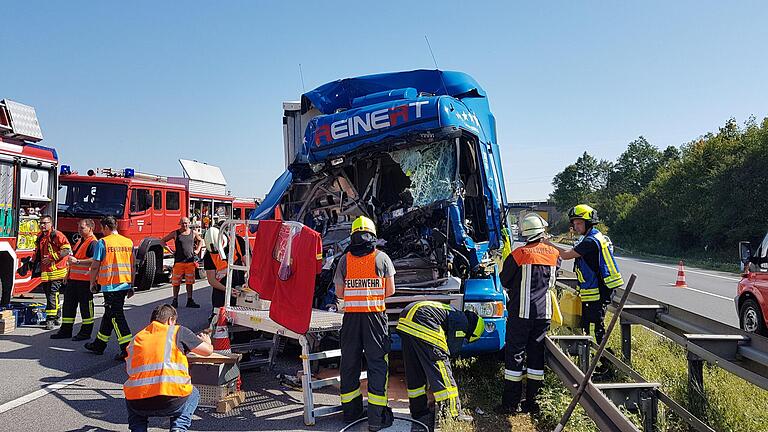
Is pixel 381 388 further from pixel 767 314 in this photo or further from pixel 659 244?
A: pixel 659 244

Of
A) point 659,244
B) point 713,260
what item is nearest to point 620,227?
point 659,244

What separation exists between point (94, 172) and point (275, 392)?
9.17 m

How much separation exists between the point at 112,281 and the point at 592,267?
5.59 meters

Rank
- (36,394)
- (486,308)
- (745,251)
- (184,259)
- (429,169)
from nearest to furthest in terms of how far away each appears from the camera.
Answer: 1. (36,394)
2. (486,308)
3. (429,169)
4. (745,251)
5. (184,259)

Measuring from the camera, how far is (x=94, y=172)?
42.1 feet

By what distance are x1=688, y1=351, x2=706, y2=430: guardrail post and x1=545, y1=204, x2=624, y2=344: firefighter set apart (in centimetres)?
147

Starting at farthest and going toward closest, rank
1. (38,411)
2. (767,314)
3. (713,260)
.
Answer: (713,260) → (767,314) → (38,411)

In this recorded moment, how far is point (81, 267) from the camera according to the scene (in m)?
7.70

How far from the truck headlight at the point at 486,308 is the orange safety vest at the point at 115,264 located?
420 cm

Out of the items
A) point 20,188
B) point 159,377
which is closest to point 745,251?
point 159,377

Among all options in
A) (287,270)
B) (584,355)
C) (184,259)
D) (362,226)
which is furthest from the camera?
(184,259)

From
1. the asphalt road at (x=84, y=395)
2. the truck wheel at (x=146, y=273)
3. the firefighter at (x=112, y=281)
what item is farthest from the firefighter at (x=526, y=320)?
the truck wheel at (x=146, y=273)

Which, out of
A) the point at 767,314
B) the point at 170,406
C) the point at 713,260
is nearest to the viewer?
the point at 170,406

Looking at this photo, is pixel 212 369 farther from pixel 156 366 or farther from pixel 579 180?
pixel 579 180
